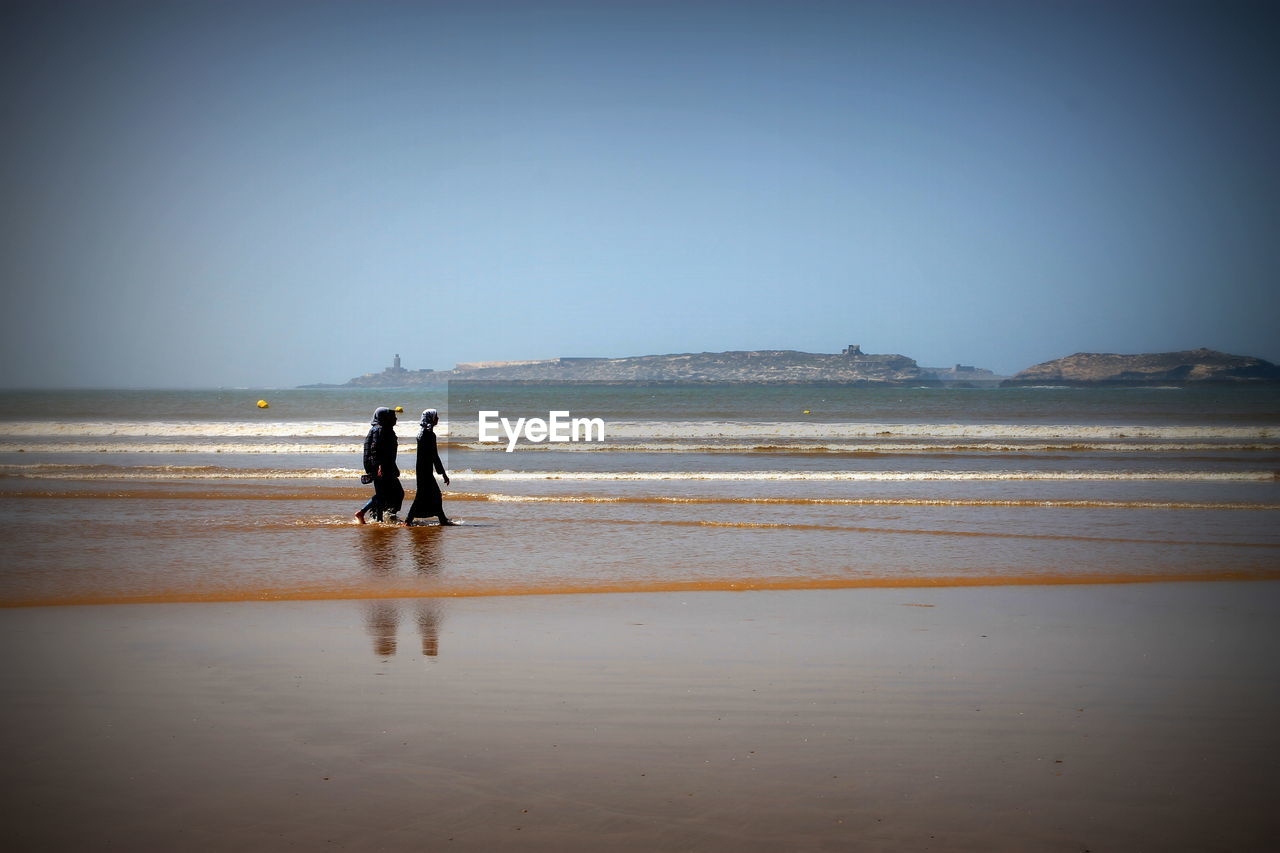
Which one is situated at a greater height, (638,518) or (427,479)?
(427,479)

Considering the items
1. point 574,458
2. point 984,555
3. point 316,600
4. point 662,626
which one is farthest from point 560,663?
point 574,458

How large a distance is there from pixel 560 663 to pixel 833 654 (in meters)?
1.96

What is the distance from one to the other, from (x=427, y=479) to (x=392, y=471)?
1.84ft

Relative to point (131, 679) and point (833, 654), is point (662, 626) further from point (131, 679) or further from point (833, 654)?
point (131, 679)

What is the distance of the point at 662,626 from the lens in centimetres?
766

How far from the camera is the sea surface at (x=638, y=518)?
32.9 feet

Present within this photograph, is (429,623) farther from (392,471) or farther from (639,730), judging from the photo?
(392,471)

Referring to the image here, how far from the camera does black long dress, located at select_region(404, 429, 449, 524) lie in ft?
43.9

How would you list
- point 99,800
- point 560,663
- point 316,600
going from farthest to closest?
point 316,600, point 560,663, point 99,800

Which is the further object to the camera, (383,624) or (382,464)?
(382,464)

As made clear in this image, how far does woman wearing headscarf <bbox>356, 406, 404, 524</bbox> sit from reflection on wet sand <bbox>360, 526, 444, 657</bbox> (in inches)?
14.5

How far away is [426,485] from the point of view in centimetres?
1355

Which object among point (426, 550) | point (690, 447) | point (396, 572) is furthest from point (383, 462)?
point (690, 447)

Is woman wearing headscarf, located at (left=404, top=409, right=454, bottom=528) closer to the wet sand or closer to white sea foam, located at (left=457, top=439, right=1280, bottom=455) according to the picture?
the wet sand
